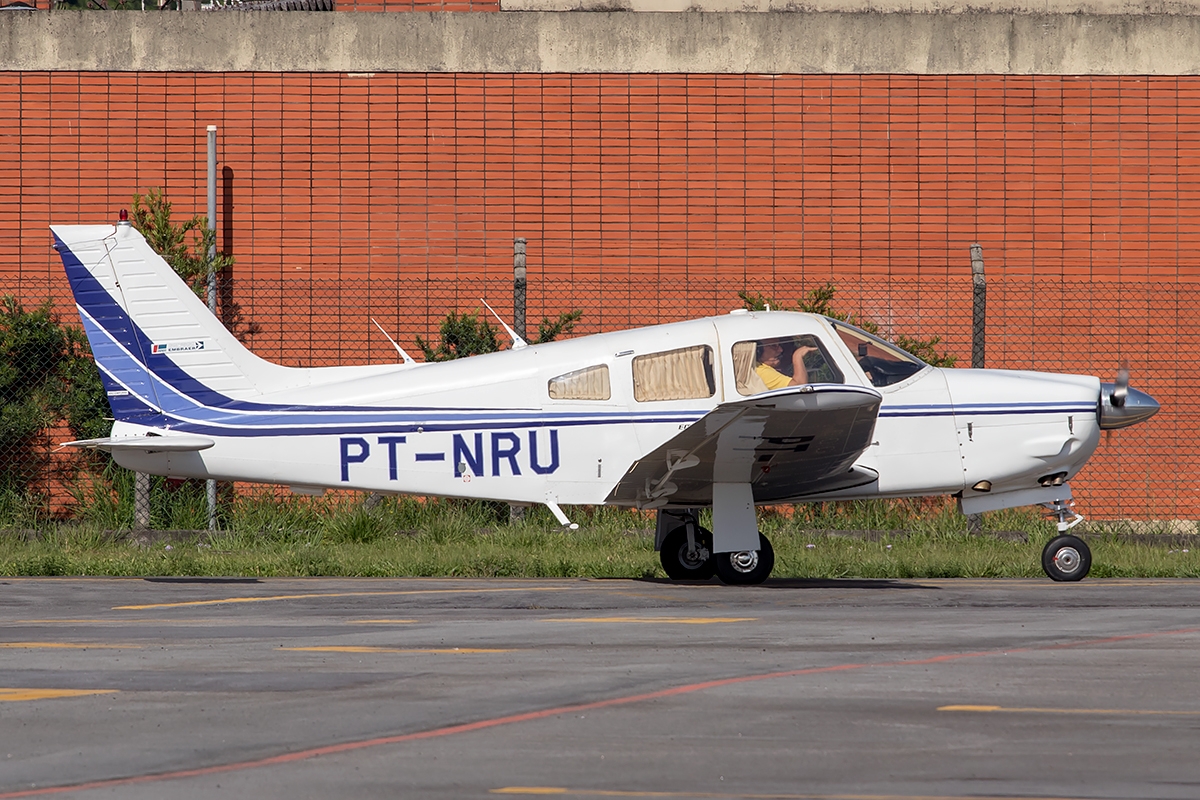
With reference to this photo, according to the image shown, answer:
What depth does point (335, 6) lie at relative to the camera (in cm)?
1742

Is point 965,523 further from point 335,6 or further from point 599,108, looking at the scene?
point 335,6

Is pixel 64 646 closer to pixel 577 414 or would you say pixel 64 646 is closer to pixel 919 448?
pixel 577 414

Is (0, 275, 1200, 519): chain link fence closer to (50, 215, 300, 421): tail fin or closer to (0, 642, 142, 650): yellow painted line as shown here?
(50, 215, 300, 421): tail fin

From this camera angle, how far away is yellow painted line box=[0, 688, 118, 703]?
6.13 metres

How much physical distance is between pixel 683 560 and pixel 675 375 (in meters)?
1.65

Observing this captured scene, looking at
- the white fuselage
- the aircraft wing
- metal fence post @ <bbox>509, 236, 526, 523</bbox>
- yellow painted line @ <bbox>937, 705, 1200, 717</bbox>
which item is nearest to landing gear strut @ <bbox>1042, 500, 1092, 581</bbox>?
the white fuselage

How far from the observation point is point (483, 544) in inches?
530

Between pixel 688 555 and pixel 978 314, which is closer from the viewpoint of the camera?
pixel 688 555

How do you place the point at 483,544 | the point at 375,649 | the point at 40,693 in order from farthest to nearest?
the point at 483,544
the point at 375,649
the point at 40,693

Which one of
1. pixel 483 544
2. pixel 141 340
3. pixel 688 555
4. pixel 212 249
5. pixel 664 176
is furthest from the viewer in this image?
pixel 664 176

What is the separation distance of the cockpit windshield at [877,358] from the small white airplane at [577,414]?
2 centimetres

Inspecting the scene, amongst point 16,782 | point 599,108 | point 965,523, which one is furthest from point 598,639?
point 599,108

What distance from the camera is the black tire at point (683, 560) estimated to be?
1143 centimetres

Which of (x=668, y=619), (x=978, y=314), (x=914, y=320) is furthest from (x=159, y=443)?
(x=914, y=320)
